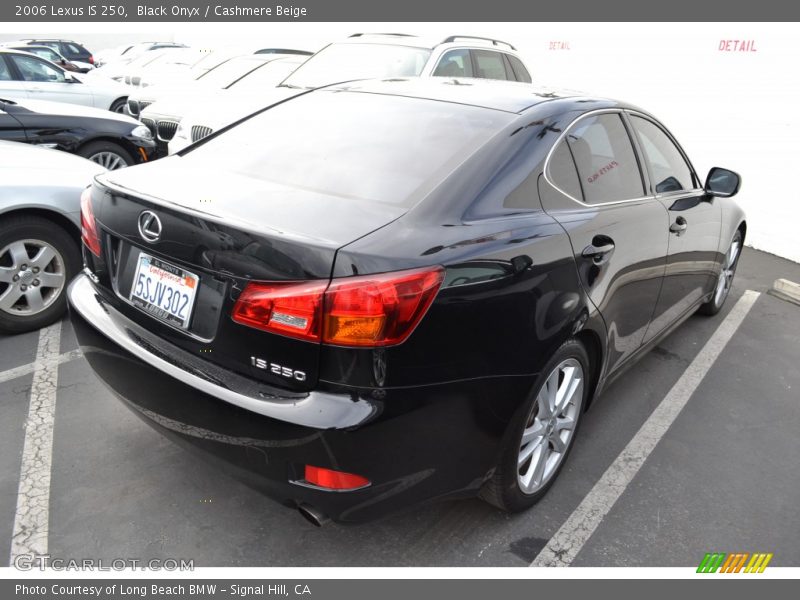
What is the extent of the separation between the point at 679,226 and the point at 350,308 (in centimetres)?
242

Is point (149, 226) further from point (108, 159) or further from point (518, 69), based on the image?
point (518, 69)

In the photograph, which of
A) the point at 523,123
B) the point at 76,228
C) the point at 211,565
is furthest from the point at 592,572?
the point at 76,228

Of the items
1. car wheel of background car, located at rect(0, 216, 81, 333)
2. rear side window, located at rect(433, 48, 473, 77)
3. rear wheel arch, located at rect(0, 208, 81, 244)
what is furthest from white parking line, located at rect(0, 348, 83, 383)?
rear side window, located at rect(433, 48, 473, 77)

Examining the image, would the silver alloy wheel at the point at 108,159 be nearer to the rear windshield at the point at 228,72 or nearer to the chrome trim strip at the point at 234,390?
the rear windshield at the point at 228,72

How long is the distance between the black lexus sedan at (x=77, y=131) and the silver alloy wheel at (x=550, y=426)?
5.04 meters

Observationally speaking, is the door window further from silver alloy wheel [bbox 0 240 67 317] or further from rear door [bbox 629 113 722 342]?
rear door [bbox 629 113 722 342]

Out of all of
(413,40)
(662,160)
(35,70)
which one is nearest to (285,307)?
(662,160)

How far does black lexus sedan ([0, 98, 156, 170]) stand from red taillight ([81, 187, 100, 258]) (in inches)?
137

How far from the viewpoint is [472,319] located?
6.90 feet

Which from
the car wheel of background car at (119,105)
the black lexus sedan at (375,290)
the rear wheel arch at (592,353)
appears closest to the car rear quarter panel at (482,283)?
the black lexus sedan at (375,290)

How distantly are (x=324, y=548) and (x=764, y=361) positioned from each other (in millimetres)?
3457

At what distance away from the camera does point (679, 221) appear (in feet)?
11.8

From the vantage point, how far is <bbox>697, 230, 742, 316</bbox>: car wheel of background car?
195 inches

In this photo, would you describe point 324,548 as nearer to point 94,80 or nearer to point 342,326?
point 342,326
